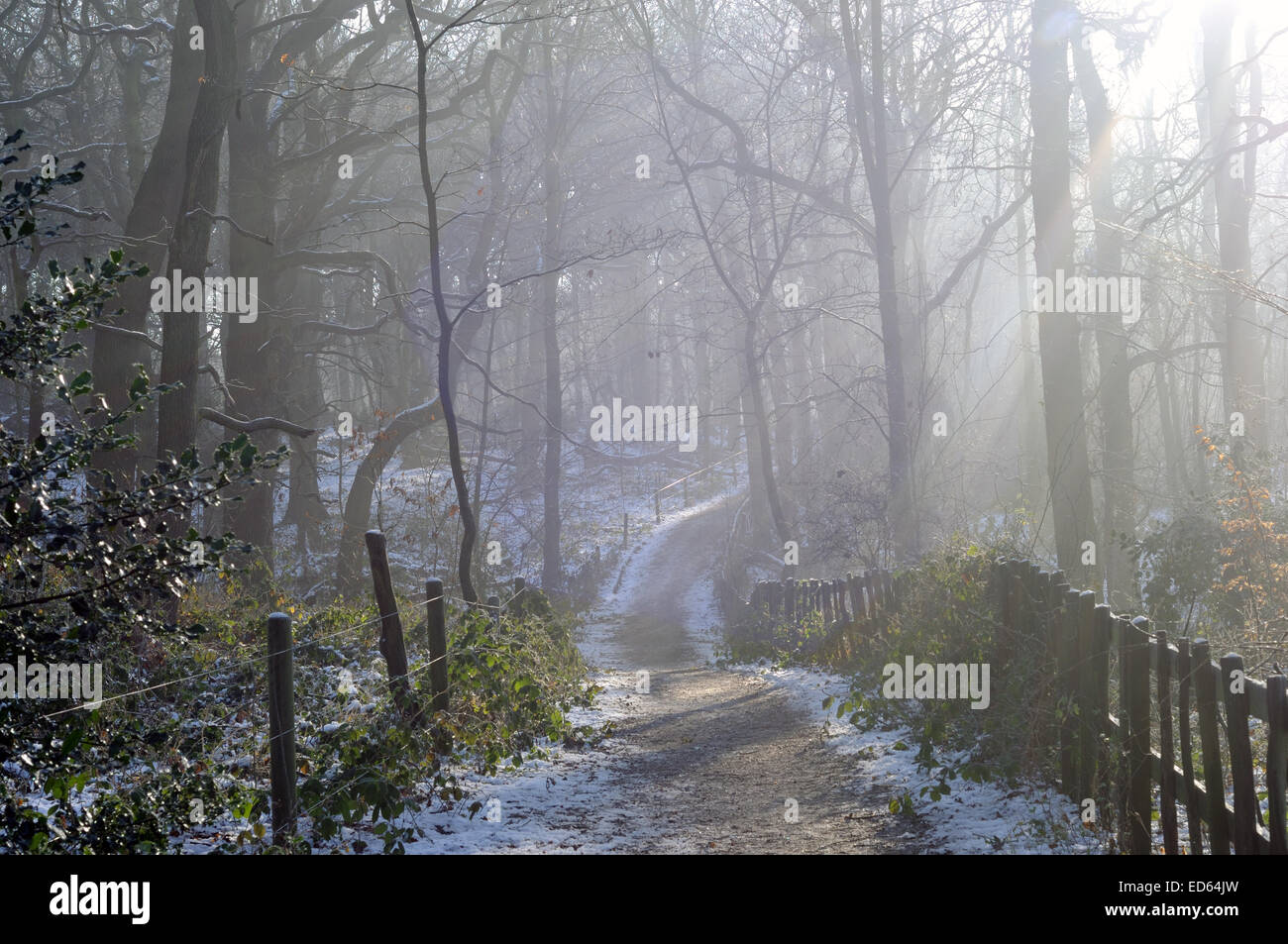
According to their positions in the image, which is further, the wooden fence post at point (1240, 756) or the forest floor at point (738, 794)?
the forest floor at point (738, 794)

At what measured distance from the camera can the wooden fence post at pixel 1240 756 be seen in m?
4.04

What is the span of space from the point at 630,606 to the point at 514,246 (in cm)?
1618

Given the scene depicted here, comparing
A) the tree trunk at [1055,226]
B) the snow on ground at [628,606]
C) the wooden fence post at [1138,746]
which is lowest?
the snow on ground at [628,606]

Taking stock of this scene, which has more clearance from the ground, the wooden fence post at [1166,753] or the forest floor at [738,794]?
the wooden fence post at [1166,753]

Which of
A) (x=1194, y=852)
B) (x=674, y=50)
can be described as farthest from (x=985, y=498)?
(x=1194, y=852)

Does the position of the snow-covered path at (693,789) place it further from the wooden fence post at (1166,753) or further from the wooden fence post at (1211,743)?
the wooden fence post at (1211,743)

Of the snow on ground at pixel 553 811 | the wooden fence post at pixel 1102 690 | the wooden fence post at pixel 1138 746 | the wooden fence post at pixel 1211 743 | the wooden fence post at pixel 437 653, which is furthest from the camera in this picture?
the wooden fence post at pixel 437 653

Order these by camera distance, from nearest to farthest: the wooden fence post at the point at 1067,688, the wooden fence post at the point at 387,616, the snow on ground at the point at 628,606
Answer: the wooden fence post at the point at 1067,688
the wooden fence post at the point at 387,616
the snow on ground at the point at 628,606

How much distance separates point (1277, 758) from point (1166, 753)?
2.82ft

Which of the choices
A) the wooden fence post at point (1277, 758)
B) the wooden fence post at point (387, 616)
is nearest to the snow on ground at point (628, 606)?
the wooden fence post at point (387, 616)

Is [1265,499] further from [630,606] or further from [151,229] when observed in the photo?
[630,606]

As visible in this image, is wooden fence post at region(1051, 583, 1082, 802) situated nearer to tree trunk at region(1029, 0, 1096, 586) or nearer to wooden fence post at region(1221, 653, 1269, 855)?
wooden fence post at region(1221, 653, 1269, 855)

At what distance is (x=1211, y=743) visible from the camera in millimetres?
4281

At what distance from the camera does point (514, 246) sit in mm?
38625
